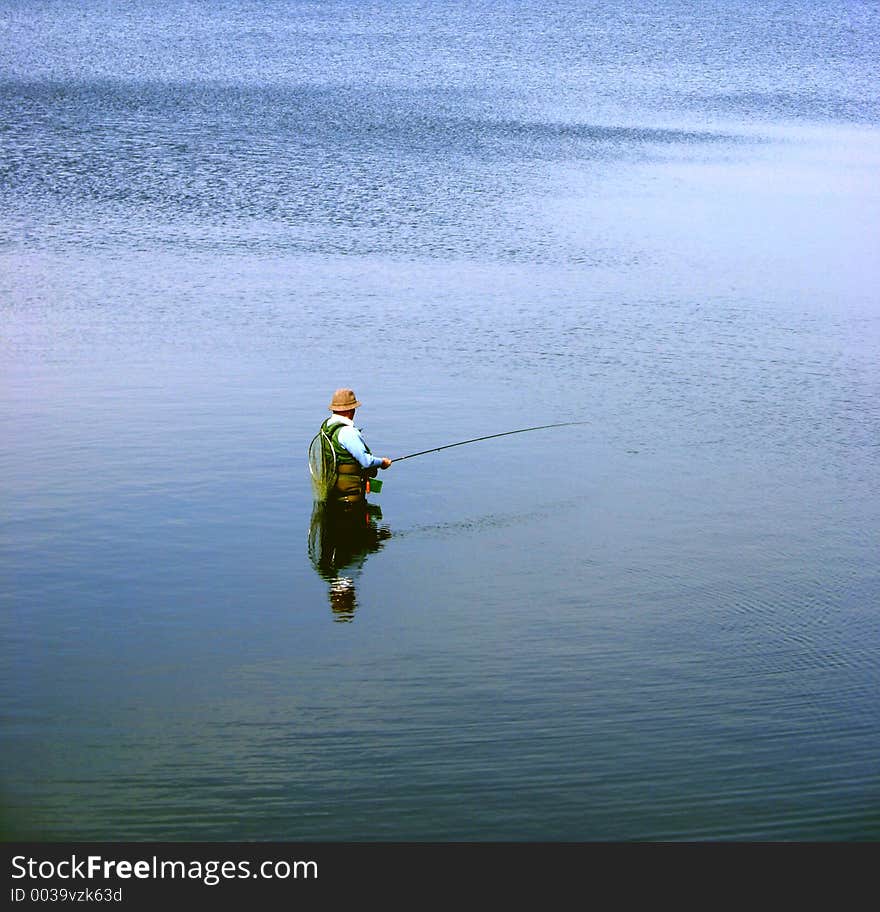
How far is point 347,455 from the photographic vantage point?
12156mm

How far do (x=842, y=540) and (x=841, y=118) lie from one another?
40.3 m

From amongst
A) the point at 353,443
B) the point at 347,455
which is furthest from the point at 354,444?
the point at 347,455

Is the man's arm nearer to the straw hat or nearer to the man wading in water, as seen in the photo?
the man wading in water

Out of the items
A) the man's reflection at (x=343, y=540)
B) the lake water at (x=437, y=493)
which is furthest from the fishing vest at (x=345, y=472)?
the lake water at (x=437, y=493)

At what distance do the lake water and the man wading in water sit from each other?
0.44 m

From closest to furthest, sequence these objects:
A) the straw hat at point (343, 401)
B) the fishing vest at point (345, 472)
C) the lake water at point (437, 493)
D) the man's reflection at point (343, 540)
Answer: the lake water at point (437, 493) → the man's reflection at point (343, 540) → the straw hat at point (343, 401) → the fishing vest at point (345, 472)

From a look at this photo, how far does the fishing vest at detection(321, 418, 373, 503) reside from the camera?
475 inches

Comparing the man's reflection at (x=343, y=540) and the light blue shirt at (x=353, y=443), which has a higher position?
the light blue shirt at (x=353, y=443)

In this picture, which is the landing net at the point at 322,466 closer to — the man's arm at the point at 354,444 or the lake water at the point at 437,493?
the man's arm at the point at 354,444

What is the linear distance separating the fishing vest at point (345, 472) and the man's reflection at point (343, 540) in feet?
0.36

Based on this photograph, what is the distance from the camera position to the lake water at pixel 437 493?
25.6 ft

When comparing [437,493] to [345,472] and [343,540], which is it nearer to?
[345,472]

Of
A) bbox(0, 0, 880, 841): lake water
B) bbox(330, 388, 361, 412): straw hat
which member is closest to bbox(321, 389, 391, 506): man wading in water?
bbox(330, 388, 361, 412): straw hat
